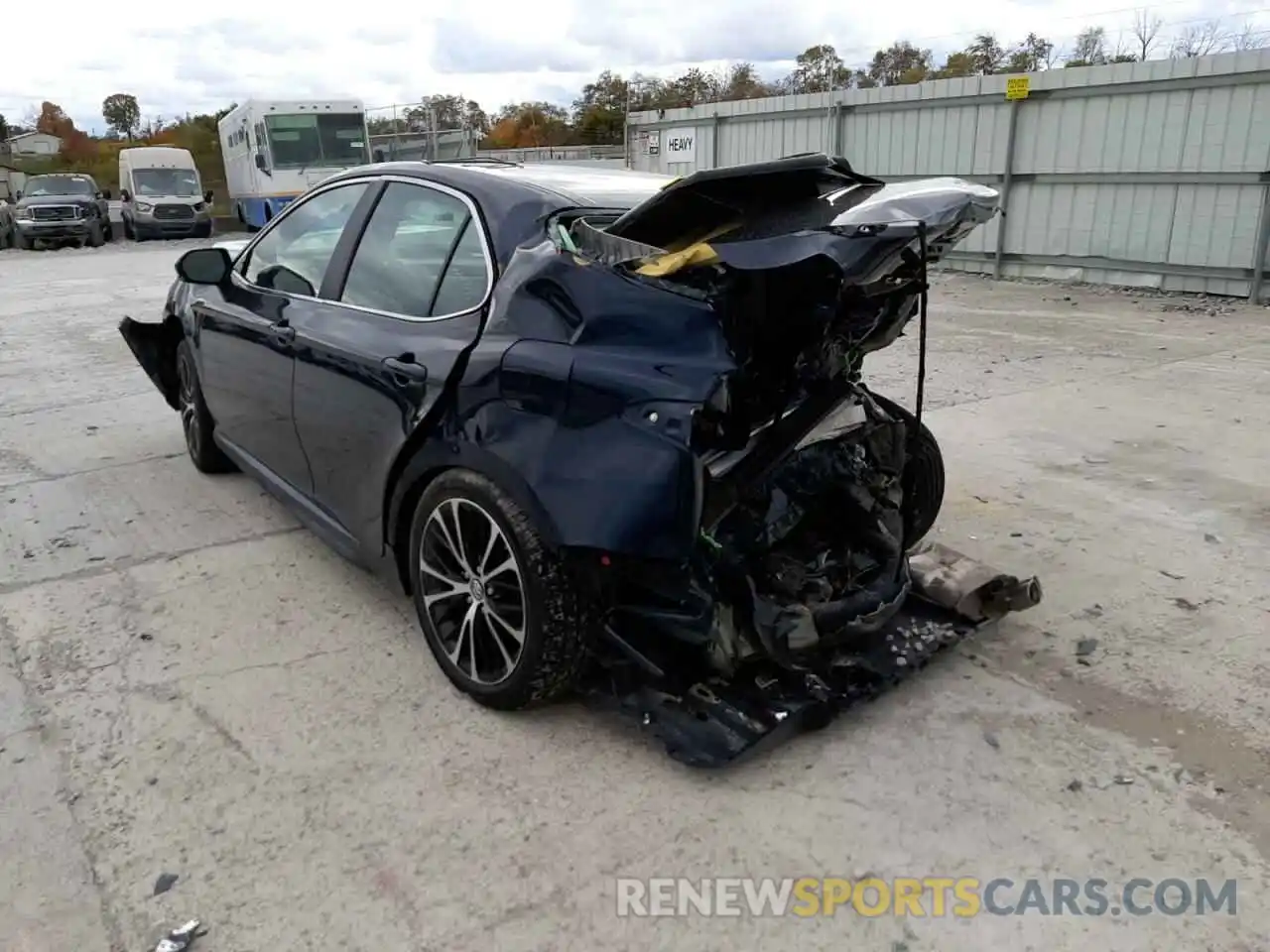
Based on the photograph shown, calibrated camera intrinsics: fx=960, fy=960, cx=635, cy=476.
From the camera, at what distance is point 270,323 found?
3.93 metres

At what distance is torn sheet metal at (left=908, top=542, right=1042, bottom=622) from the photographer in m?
3.35

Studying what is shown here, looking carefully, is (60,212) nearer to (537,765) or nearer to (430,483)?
(430,483)

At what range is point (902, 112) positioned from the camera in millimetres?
14539

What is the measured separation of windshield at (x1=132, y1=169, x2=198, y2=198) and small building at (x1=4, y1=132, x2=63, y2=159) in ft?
104

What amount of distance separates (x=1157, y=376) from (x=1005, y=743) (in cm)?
560

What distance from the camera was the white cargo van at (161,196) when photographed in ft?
78.0

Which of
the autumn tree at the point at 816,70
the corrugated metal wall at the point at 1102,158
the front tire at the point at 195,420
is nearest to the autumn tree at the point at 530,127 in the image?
the autumn tree at the point at 816,70

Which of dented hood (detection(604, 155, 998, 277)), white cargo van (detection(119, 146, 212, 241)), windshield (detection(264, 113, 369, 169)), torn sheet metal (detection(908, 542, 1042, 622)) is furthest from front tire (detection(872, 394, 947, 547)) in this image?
white cargo van (detection(119, 146, 212, 241))

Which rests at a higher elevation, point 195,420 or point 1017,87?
point 1017,87

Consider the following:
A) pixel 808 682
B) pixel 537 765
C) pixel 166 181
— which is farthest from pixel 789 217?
pixel 166 181

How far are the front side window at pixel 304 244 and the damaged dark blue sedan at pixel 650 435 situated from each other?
0.60ft

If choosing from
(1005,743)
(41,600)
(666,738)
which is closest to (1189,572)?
(1005,743)

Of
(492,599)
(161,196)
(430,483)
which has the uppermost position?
(161,196)

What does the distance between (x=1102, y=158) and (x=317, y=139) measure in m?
17.2
